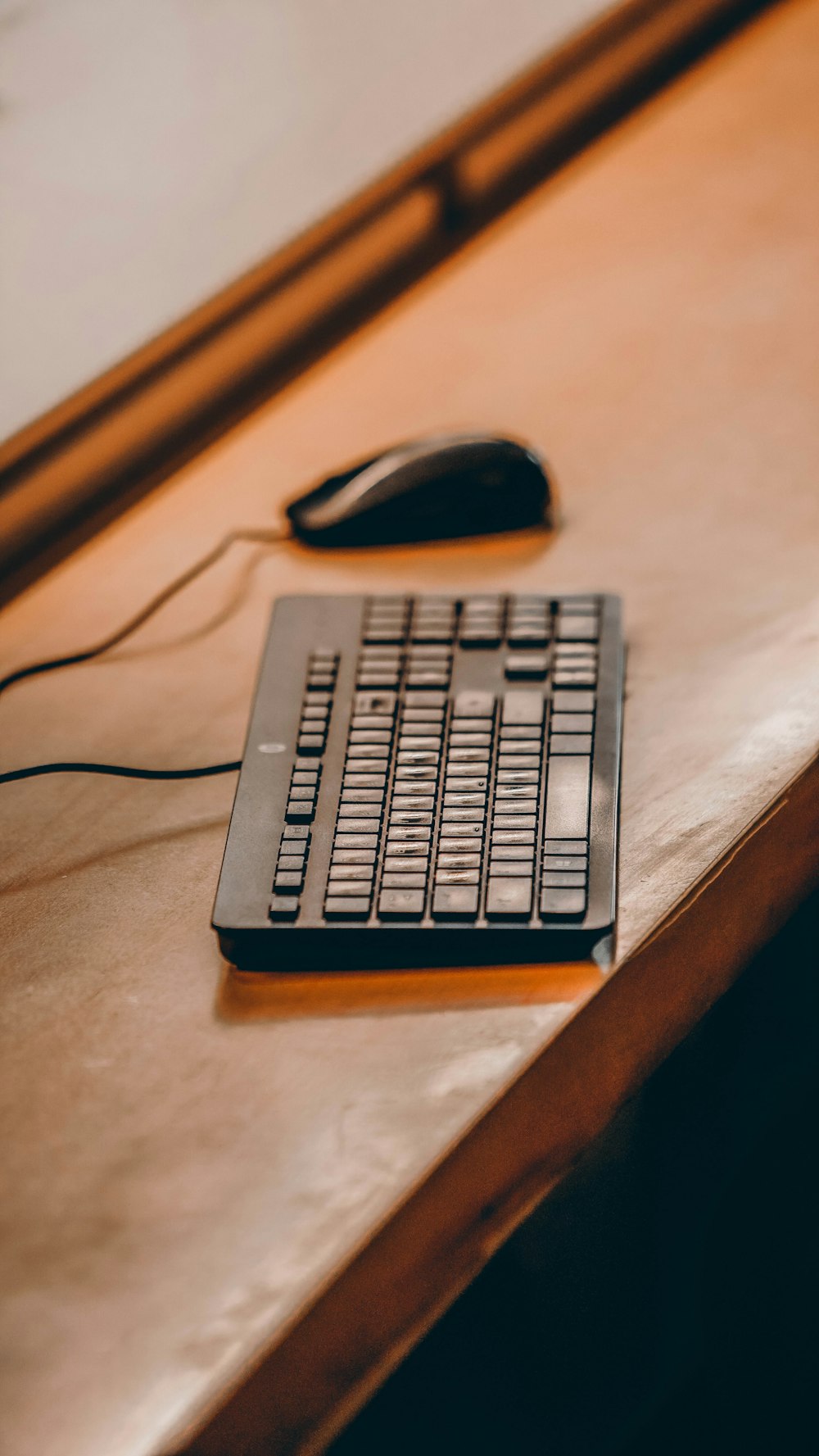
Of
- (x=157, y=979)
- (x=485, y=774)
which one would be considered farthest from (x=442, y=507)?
(x=157, y=979)

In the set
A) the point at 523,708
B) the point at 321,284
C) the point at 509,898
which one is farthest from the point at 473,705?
the point at 321,284

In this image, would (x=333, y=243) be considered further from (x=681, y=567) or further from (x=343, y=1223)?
(x=343, y=1223)

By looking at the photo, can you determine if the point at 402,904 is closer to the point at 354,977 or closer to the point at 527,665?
the point at 354,977

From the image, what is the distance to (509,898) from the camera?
0.56 m

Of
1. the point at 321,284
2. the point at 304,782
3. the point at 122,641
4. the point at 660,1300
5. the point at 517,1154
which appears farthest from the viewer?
the point at 321,284

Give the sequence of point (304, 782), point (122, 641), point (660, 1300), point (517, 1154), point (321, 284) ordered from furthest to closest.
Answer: point (321, 284)
point (660, 1300)
point (122, 641)
point (304, 782)
point (517, 1154)

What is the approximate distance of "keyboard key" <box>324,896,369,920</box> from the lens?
0.56 m

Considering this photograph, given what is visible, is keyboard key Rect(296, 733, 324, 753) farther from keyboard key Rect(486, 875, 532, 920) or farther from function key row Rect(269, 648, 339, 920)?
keyboard key Rect(486, 875, 532, 920)

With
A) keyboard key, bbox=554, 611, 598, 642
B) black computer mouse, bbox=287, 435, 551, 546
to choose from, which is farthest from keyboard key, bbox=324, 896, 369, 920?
black computer mouse, bbox=287, 435, 551, 546

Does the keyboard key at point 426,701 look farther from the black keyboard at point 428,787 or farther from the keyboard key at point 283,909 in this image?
the keyboard key at point 283,909

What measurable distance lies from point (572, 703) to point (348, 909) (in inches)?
6.7

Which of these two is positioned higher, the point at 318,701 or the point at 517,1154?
the point at 318,701

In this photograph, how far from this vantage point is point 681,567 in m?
0.77

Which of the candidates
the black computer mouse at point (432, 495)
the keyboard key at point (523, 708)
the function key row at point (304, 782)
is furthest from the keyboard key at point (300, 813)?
the black computer mouse at point (432, 495)
